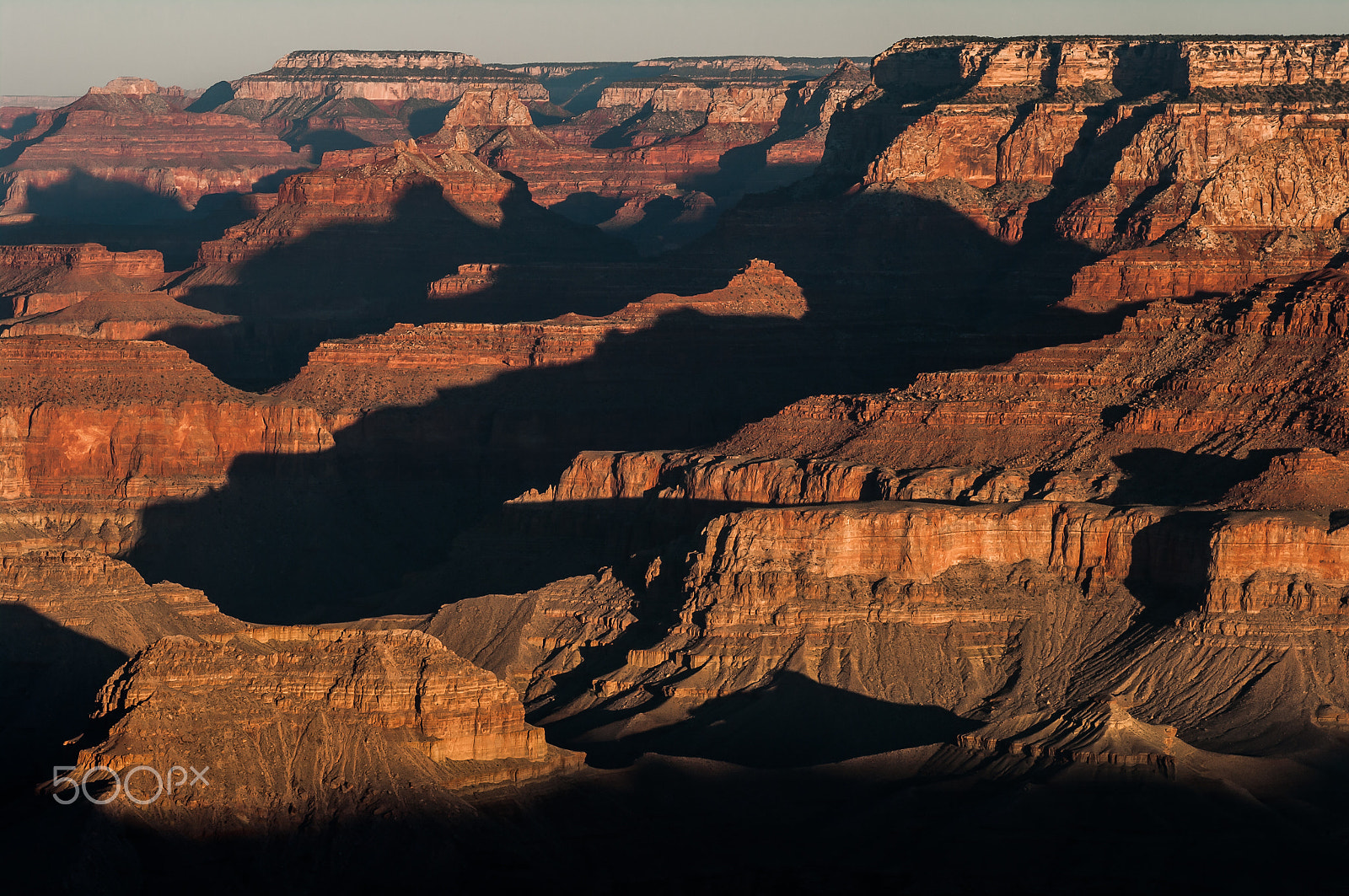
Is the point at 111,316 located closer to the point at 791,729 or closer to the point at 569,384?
the point at 569,384

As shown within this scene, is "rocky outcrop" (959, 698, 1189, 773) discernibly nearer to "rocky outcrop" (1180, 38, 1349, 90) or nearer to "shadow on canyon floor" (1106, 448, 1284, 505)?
"shadow on canyon floor" (1106, 448, 1284, 505)

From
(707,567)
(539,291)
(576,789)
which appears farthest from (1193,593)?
(539,291)

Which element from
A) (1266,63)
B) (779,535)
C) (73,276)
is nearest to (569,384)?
(779,535)

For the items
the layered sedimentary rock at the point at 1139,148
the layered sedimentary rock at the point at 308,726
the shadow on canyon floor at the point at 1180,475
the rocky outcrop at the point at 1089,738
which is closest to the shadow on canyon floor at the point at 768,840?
the rocky outcrop at the point at 1089,738

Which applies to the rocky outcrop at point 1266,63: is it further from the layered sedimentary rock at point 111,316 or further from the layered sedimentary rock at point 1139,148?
the layered sedimentary rock at point 111,316

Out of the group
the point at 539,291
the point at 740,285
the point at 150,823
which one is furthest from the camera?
the point at 539,291

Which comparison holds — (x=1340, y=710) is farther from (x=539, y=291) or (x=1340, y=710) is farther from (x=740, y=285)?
(x=539, y=291)

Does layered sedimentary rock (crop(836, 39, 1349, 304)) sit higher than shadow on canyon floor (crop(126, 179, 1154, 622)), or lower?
higher

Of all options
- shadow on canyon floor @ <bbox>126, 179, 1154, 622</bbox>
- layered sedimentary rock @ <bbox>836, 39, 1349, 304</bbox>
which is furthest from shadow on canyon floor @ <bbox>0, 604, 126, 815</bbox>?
layered sedimentary rock @ <bbox>836, 39, 1349, 304</bbox>
